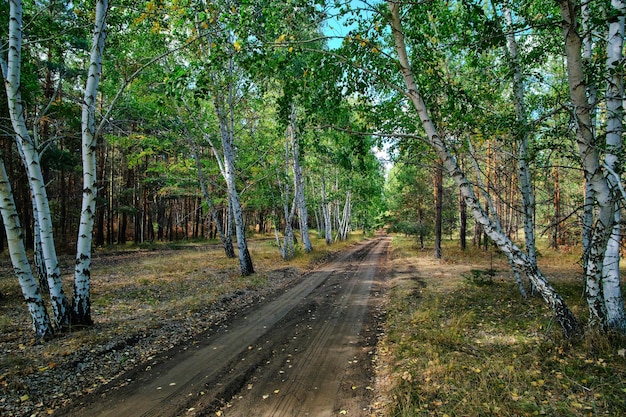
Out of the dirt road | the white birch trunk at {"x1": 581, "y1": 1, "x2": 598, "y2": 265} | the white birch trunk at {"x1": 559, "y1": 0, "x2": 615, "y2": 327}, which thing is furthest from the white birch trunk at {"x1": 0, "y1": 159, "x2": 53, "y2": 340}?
the white birch trunk at {"x1": 581, "y1": 1, "x2": 598, "y2": 265}

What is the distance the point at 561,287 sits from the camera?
9.52 meters

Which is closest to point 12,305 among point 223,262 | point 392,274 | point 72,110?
point 72,110

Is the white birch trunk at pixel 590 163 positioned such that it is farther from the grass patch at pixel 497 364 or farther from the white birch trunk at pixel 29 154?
the white birch trunk at pixel 29 154

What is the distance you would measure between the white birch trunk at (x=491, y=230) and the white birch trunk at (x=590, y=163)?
0.37 meters

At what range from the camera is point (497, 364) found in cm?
468

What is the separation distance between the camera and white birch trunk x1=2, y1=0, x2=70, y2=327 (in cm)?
613

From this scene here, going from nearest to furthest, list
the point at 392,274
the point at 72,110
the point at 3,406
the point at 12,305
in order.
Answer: the point at 3,406 → the point at 12,305 → the point at 72,110 → the point at 392,274

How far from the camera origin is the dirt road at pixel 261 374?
4.28 meters

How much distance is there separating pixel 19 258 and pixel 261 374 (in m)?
5.22

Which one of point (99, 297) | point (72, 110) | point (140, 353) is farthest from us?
point (72, 110)

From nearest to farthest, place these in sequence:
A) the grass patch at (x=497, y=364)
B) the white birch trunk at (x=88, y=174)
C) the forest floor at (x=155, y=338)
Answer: the grass patch at (x=497, y=364)
the forest floor at (x=155, y=338)
the white birch trunk at (x=88, y=174)

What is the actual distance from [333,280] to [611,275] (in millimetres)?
9547

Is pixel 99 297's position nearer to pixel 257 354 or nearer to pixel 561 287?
pixel 257 354

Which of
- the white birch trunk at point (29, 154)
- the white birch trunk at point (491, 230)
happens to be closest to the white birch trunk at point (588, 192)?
the white birch trunk at point (491, 230)
